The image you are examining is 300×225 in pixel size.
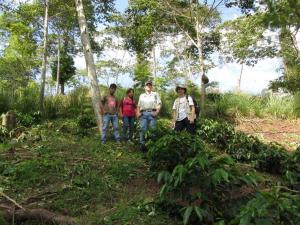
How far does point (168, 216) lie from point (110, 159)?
3.25m

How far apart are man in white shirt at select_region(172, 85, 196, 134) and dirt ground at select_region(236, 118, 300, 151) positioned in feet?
17.8

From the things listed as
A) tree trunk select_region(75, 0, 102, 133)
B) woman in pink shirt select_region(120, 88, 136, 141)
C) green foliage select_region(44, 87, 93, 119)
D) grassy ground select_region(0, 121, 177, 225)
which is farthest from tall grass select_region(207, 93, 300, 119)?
grassy ground select_region(0, 121, 177, 225)

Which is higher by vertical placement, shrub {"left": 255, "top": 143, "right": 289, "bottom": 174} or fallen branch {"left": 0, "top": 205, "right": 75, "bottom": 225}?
shrub {"left": 255, "top": 143, "right": 289, "bottom": 174}

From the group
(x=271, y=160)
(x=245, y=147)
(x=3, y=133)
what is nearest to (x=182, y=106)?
(x=271, y=160)

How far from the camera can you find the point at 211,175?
4426 mm

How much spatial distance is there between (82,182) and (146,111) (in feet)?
11.2

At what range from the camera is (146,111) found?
9.66 m

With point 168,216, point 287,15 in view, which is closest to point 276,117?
point 168,216

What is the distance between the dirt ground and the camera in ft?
47.2

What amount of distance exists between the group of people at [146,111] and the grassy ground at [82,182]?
2.72ft

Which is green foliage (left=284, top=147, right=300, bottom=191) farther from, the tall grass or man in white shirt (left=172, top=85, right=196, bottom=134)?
the tall grass

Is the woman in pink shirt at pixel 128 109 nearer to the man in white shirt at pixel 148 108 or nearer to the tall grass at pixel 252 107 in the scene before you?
the man in white shirt at pixel 148 108

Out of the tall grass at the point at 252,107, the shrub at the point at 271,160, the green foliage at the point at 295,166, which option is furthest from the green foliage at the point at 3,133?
the tall grass at the point at 252,107

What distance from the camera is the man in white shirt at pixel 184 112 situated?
29.9ft
